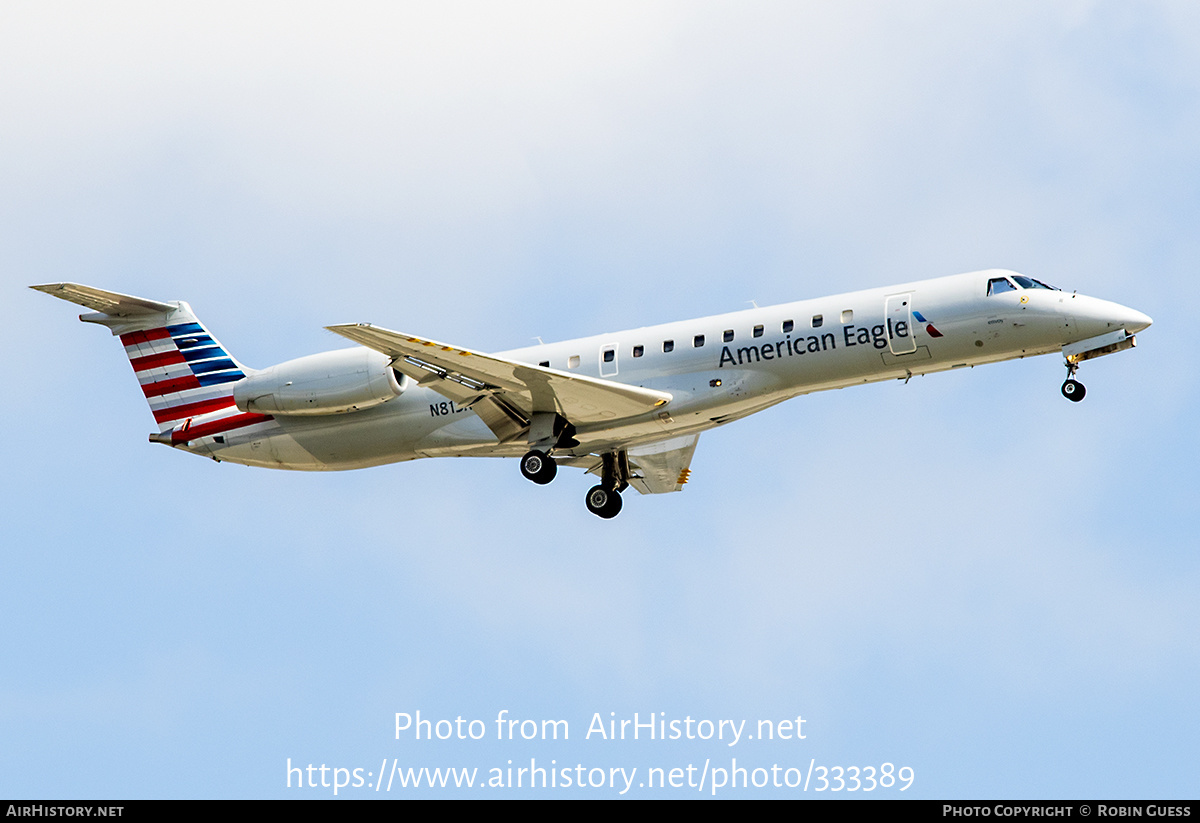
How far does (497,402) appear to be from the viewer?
23344 millimetres

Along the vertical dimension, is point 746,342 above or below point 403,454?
above

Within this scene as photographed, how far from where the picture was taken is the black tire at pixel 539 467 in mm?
23188

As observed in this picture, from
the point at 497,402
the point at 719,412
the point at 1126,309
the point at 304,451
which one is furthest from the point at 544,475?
the point at 1126,309

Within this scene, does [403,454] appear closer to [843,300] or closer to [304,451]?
[304,451]

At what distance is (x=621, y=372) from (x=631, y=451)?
2.78 meters

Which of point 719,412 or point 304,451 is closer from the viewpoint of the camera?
point 719,412

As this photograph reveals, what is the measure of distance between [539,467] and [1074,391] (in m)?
8.89

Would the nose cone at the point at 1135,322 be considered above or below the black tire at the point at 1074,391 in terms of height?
above

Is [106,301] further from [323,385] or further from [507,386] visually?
[507,386]

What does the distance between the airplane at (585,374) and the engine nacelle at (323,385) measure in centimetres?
2

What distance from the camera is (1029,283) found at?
71.7 feet

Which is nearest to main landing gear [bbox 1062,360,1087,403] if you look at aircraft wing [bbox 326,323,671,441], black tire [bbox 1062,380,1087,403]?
black tire [bbox 1062,380,1087,403]

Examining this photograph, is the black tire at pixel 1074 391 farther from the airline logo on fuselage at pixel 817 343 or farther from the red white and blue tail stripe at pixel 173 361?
the red white and blue tail stripe at pixel 173 361

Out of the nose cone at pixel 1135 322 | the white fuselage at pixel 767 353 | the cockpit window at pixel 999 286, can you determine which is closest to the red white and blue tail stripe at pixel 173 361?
the white fuselage at pixel 767 353
